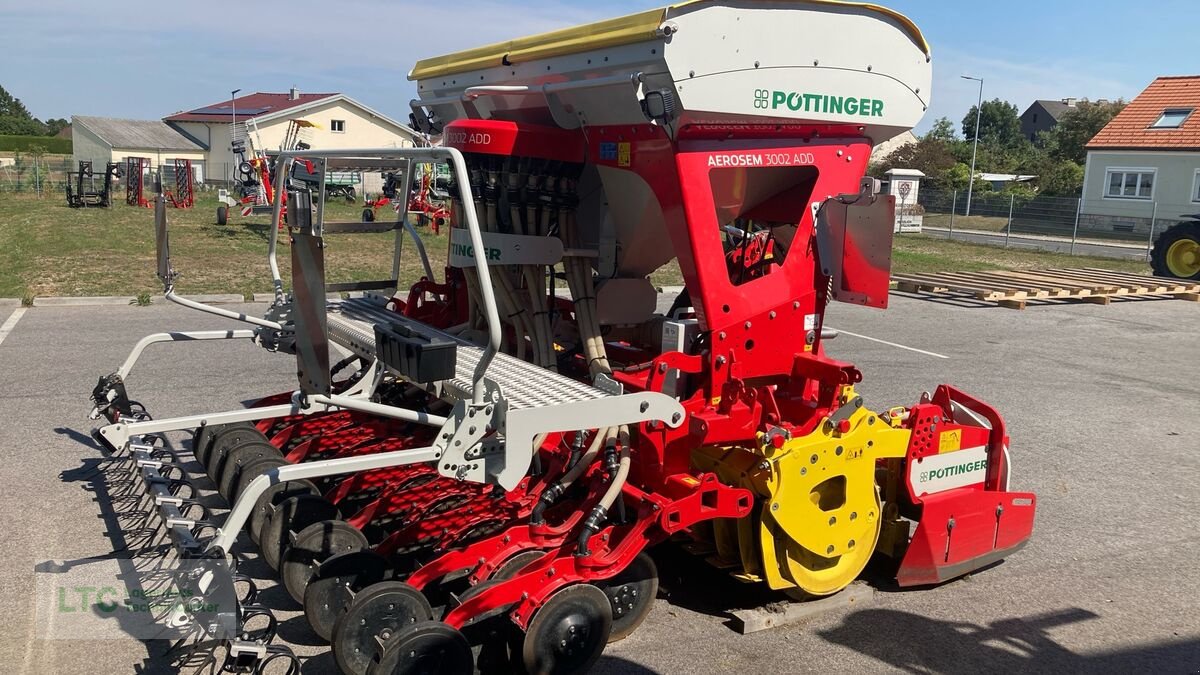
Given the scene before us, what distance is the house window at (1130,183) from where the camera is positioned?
111 ft

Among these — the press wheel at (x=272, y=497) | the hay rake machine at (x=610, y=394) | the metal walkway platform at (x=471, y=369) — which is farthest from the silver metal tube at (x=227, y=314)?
the press wheel at (x=272, y=497)

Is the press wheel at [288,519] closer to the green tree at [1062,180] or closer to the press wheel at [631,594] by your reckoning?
the press wheel at [631,594]

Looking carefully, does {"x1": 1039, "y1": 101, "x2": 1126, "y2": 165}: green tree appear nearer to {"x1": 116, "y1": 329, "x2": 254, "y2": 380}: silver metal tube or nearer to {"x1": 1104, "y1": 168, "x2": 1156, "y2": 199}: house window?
{"x1": 1104, "y1": 168, "x2": 1156, "y2": 199}: house window

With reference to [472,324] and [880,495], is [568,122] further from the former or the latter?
[880,495]

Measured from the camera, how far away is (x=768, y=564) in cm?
426

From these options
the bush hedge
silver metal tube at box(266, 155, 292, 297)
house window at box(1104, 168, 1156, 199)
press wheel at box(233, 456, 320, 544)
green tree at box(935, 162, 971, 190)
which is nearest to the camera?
press wheel at box(233, 456, 320, 544)

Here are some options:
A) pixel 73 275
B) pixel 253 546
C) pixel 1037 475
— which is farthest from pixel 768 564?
pixel 73 275

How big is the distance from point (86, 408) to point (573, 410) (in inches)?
212

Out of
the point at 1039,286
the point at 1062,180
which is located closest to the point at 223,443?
the point at 1039,286

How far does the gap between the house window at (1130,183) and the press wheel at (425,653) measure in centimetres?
3672

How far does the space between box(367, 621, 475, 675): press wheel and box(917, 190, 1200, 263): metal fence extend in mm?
25150

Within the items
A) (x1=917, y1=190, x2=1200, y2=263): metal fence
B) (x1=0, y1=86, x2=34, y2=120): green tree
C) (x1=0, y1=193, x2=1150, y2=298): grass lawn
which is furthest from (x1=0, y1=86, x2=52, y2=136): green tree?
(x1=917, y1=190, x2=1200, y2=263): metal fence

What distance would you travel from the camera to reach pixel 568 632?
145 inches

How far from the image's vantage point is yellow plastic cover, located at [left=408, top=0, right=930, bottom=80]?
3756mm
